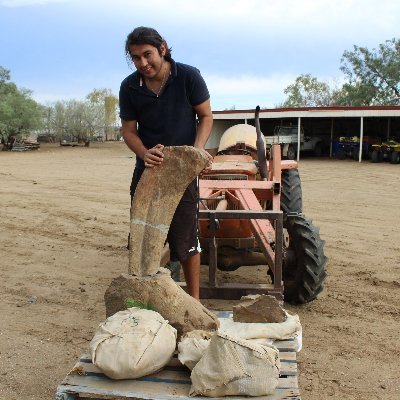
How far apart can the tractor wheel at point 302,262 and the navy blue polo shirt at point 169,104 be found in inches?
61.9

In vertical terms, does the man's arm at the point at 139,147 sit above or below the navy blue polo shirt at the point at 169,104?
below

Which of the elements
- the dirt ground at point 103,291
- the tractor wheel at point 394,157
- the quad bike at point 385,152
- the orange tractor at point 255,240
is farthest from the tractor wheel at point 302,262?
the quad bike at point 385,152

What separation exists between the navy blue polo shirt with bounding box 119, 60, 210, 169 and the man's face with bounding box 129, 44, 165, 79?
0.13 metres

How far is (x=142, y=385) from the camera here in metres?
2.56

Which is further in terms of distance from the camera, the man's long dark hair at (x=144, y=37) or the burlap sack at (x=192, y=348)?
the man's long dark hair at (x=144, y=37)

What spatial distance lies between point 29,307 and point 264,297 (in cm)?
254

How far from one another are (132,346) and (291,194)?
4117 mm

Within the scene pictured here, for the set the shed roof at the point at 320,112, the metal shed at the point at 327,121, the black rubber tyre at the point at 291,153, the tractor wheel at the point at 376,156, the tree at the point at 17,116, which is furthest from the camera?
the tree at the point at 17,116

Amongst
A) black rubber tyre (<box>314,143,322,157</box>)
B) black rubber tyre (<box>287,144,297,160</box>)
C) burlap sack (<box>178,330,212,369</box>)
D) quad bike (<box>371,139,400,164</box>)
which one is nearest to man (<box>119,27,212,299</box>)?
burlap sack (<box>178,330,212,369</box>)

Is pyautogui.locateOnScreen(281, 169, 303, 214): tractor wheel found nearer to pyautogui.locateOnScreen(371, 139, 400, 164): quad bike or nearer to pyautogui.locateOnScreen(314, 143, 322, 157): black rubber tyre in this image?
pyautogui.locateOnScreen(371, 139, 400, 164): quad bike

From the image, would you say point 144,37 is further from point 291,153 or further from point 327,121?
point 327,121

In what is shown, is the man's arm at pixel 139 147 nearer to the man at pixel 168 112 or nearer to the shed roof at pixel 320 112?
the man at pixel 168 112

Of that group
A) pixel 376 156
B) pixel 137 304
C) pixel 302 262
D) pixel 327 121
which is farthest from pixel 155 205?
pixel 327 121

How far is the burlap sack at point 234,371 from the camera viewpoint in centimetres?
243
